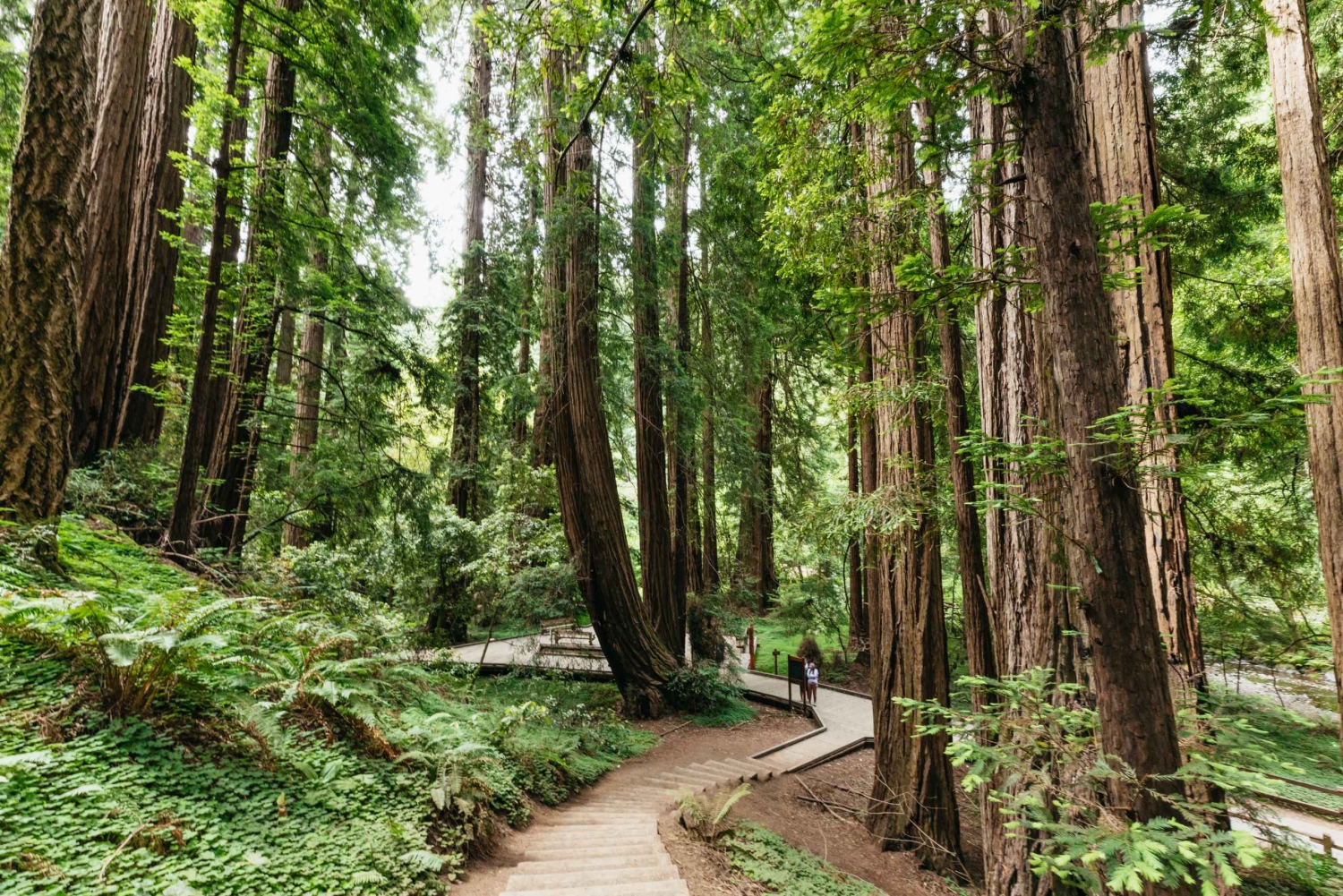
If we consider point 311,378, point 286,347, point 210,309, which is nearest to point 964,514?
point 210,309

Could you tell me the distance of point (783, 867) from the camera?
520cm

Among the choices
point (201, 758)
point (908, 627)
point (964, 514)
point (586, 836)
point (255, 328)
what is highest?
point (255, 328)

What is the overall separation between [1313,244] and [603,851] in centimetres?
762

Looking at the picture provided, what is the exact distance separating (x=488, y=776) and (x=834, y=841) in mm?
4358

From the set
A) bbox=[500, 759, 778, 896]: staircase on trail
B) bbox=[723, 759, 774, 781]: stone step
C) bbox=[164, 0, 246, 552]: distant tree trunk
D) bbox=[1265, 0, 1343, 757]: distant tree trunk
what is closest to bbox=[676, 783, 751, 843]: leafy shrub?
bbox=[500, 759, 778, 896]: staircase on trail

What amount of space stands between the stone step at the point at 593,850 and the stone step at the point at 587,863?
0.04m

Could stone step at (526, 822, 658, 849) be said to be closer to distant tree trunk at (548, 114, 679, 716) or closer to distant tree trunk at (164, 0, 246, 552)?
distant tree trunk at (548, 114, 679, 716)

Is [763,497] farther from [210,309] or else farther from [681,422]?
[210,309]

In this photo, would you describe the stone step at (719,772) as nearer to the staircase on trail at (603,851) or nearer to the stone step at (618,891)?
the staircase on trail at (603,851)

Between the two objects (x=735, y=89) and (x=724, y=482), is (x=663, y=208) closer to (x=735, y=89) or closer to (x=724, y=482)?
(x=735, y=89)

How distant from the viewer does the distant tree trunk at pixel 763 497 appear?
11494 millimetres

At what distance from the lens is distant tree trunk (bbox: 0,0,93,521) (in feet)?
14.0

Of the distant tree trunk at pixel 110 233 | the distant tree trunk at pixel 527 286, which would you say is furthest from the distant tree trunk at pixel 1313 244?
the distant tree trunk at pixel 110 233

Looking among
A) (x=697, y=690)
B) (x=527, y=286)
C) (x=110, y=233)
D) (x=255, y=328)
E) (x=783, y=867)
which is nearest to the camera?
(x=783, y=867)
